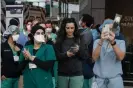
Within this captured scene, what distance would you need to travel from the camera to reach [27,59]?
24.0ft

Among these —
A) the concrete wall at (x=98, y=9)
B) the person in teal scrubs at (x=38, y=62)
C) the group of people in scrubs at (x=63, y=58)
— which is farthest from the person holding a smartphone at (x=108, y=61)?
the concrete wall at (x=98, y=9)

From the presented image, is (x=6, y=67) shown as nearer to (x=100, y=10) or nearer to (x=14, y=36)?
(x=14, y=36)

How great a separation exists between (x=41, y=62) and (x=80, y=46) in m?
0.99

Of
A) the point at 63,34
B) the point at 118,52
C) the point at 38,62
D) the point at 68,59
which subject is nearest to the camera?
the point at 118,52

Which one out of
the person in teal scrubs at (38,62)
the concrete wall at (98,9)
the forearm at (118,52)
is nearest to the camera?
the forearm at (118,52)

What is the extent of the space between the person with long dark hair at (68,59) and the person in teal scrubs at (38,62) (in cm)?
42

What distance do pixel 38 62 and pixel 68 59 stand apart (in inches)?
29.8

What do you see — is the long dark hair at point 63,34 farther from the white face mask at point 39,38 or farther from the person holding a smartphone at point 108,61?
the person holding a smartphone at point 108,61

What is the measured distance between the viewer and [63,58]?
7.69m

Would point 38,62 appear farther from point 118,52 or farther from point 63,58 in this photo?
point 118,52

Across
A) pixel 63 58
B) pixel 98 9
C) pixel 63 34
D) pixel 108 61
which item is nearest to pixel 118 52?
pixel 108 61

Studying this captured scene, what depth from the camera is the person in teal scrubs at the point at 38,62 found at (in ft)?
23.7

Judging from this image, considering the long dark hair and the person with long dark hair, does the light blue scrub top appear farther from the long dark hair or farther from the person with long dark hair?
the long dark hair

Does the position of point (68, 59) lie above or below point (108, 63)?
below
